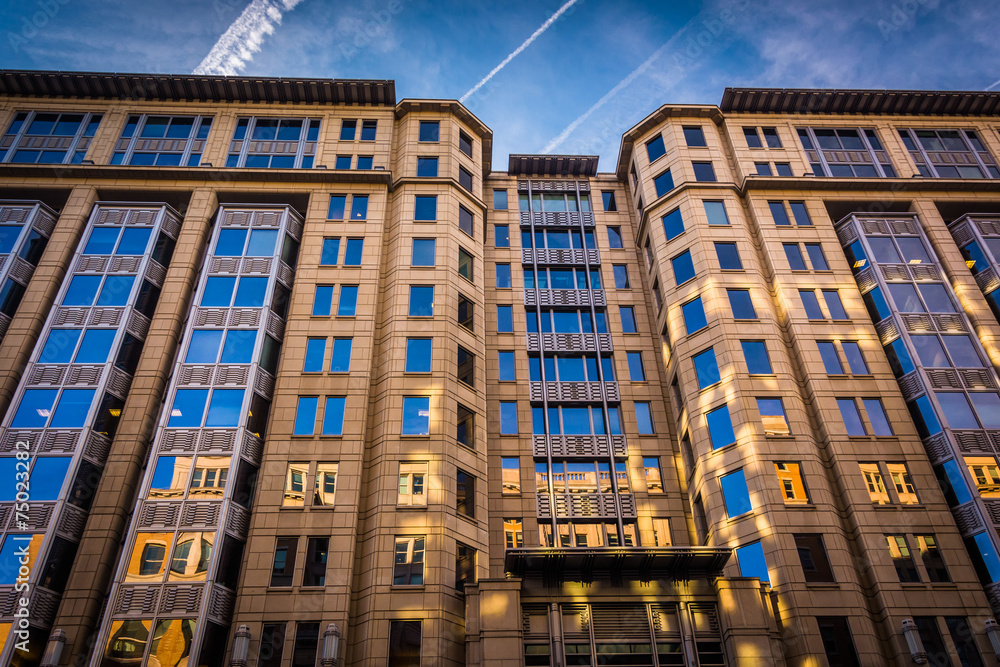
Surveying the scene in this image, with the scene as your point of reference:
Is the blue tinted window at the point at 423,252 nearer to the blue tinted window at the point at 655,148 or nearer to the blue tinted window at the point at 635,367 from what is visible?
the blue tinted window at the point at 635,367

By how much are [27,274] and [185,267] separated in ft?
26.2

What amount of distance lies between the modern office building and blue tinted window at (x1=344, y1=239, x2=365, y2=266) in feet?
1.33

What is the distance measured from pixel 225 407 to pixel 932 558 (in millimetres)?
30168

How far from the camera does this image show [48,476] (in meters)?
29.7

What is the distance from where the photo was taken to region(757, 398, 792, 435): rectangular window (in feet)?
109

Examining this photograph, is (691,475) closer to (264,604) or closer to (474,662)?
(474,662)

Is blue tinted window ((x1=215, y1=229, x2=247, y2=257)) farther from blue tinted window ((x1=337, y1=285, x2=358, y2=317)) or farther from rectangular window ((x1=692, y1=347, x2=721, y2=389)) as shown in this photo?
rectangular window ((x1=692, y1=347, x2=721, y2=389))

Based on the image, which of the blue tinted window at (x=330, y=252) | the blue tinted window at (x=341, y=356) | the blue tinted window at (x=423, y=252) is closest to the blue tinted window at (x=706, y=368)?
the blue tinted window at (x=423, y=252)

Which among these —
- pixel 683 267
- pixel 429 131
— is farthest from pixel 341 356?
pixel 683 267

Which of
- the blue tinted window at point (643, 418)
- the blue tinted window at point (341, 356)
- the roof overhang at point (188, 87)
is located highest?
Answer: the roof overhang at point (188, 87)

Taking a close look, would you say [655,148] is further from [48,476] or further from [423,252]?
[48,476]

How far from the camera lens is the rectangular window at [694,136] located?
46469 millimetres

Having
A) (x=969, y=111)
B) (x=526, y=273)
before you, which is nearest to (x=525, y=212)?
(x=526, y=273)

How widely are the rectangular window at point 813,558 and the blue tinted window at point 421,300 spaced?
19.8 m
